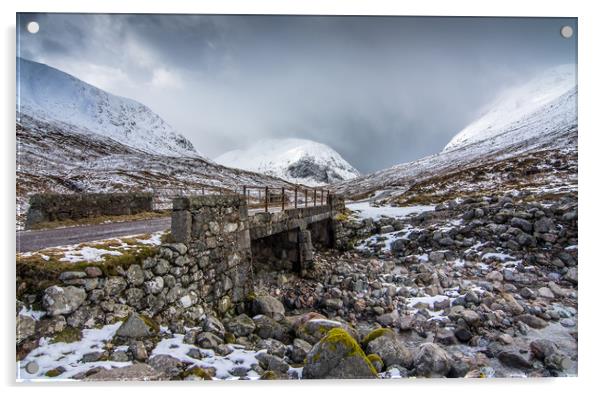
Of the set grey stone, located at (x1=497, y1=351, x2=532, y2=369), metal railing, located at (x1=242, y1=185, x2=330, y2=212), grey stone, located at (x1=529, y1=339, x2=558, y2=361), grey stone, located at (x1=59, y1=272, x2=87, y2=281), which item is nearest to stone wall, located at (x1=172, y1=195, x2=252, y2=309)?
metal railing, located at (x1=242, y1=185, x2=330, y2=212)

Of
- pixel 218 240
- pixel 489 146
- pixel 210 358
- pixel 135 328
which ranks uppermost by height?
pixel 489 146

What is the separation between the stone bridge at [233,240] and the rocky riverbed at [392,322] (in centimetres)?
56

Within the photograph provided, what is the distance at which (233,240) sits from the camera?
7402 millimetres

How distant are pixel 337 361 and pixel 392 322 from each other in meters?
3.71

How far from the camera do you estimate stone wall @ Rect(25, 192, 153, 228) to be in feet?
29.9

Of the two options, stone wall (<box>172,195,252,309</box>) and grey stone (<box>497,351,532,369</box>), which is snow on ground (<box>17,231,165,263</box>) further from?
grey stone (<box>497,351,532,369</box>)

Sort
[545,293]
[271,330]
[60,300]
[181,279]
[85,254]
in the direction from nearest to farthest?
1. [60,300]
2. [85,254]
3. [181,279]
4. [271,330]
5. [545,293]

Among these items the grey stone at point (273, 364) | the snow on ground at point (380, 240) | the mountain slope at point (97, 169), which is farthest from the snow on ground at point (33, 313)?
the snow on ground at point (380, 240)

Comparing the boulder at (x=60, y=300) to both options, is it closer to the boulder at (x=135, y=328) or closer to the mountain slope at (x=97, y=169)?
the boulder at (x=135, y=328)

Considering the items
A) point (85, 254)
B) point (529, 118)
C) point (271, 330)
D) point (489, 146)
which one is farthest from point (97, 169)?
point (529, 118)

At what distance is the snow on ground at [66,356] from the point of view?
3.77 metres

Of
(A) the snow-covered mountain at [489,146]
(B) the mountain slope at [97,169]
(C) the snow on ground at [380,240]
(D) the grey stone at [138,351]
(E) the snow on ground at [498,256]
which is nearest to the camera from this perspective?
(D) the grey stone at [138,351]

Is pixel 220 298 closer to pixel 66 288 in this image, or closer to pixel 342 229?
pixel 66 288
